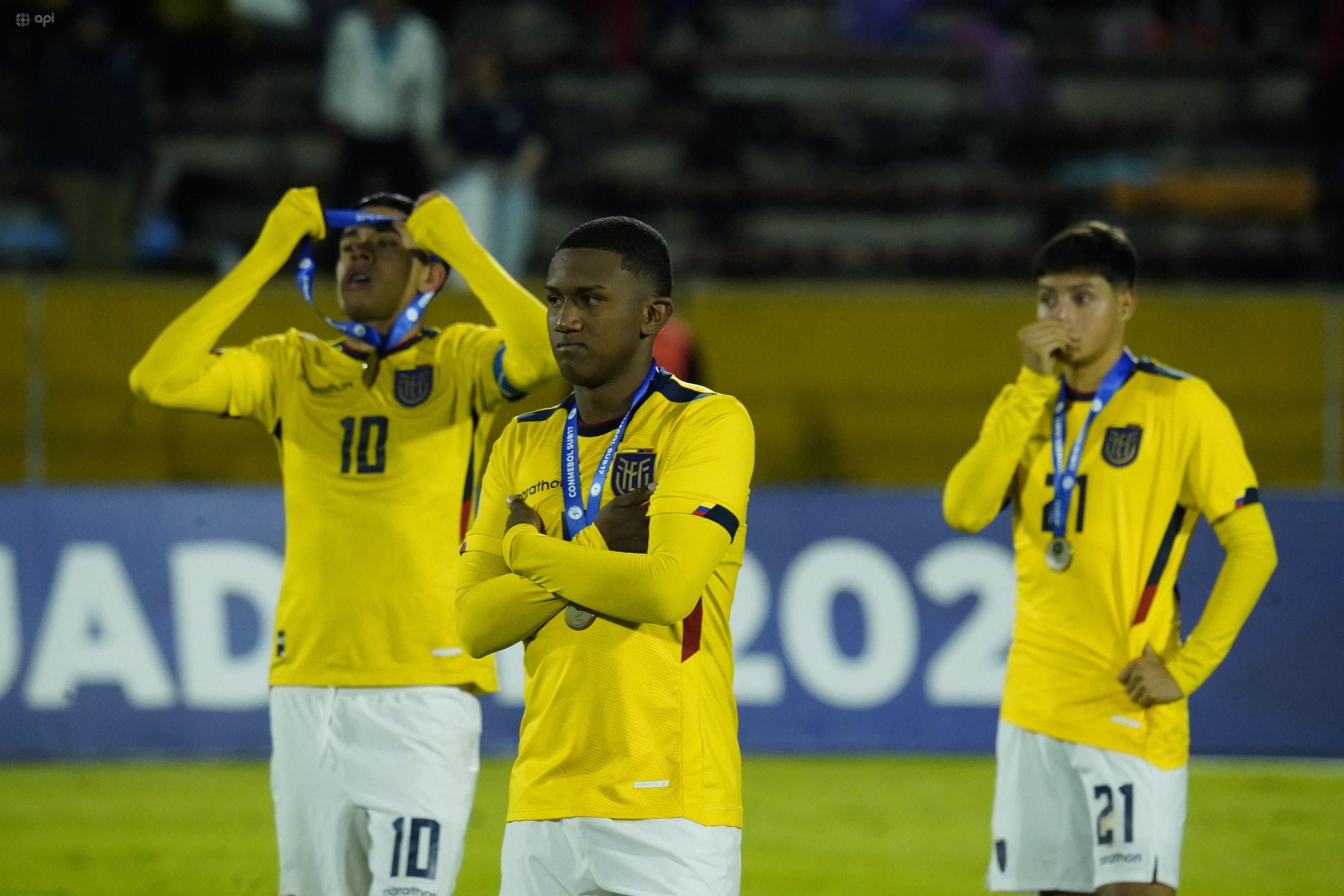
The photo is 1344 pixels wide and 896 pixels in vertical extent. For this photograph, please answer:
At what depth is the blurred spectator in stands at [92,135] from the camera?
1281 cm

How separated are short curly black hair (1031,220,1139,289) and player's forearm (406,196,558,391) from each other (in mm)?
1427

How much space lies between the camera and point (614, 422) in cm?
359

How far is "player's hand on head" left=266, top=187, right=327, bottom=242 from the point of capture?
4.95 metres

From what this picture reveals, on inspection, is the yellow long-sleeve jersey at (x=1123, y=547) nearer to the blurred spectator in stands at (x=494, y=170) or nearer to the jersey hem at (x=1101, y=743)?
the jersey hem at (x=1101, y=743)

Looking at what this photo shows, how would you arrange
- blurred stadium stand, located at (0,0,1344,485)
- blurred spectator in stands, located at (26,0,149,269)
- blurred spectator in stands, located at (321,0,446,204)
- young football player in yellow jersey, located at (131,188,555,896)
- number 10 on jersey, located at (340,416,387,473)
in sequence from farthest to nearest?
1. blurred spectator in stands, located at (321,0,446,204)
2. blurred spectator in stands, located at (26,0,149,269)
3. blurred stadium stand, located at (0,0,1344,485)
4. number 10 on jersey, located at (340,416,387,473)
5. young football player in yellow jersey, located at (131,188,555,896)

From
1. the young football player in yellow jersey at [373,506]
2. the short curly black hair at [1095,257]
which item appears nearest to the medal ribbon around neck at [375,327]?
the young football player in yellow jersey at [373,506]

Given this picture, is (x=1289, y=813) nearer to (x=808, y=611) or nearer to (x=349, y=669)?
(x=808, y=611)

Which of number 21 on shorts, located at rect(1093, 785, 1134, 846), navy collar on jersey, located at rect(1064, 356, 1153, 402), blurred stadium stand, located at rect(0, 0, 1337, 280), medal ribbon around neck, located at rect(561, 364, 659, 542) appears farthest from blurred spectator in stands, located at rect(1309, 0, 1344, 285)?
medal ribbon around neck, located at rect(561, 364, 659, 542)

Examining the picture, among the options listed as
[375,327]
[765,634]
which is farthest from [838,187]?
[375,327]

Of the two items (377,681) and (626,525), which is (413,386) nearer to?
(377,681)

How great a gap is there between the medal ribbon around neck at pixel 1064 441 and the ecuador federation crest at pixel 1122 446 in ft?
0.22

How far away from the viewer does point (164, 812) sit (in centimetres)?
816

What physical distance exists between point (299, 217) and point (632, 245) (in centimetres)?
176

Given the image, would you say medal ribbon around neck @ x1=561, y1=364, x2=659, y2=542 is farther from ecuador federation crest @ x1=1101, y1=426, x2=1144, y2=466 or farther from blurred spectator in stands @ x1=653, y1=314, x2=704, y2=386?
blurred spectator in stands @ x1=653, y1=314, x2=704, y2=386
